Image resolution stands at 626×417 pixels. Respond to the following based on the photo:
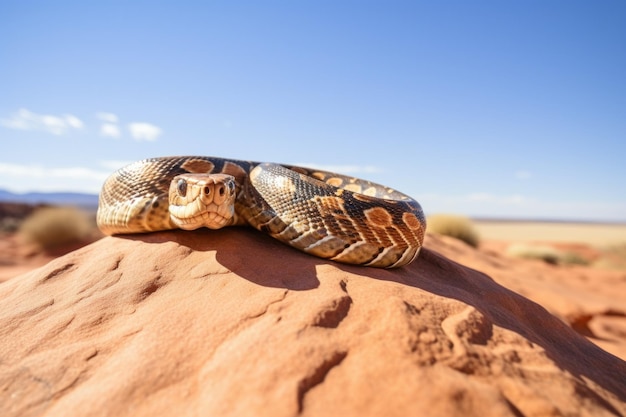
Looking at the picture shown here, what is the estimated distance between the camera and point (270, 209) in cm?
459

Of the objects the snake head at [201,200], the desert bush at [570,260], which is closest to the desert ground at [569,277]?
the desert bush at [570,260]

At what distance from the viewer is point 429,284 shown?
4.11m

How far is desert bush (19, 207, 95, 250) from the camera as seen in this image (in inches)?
840

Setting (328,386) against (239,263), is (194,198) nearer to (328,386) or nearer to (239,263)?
(239,263)

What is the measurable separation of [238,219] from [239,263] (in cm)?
Answer: 102

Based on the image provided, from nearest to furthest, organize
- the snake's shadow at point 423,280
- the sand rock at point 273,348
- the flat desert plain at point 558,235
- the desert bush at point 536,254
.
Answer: the sand rock at point 273,348, the snake's shadow at point 423,280, the desert bush at point 536,254, the flat desert plain at point 558,235

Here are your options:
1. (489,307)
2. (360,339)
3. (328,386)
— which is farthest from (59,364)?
(489,307)

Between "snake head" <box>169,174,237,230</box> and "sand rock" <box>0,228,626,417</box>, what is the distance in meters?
0.34

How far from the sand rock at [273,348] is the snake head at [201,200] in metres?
0.34

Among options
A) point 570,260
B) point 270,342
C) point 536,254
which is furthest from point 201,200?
point 570,260

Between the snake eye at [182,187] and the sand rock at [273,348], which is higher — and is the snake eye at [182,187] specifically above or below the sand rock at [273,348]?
above

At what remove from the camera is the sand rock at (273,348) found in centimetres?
224

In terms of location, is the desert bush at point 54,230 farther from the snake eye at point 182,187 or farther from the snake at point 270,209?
the snake eye at point 182,187

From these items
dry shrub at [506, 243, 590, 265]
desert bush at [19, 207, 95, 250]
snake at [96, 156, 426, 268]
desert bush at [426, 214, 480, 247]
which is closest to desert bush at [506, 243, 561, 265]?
dry shrub at [506, 243, 590, 265]
